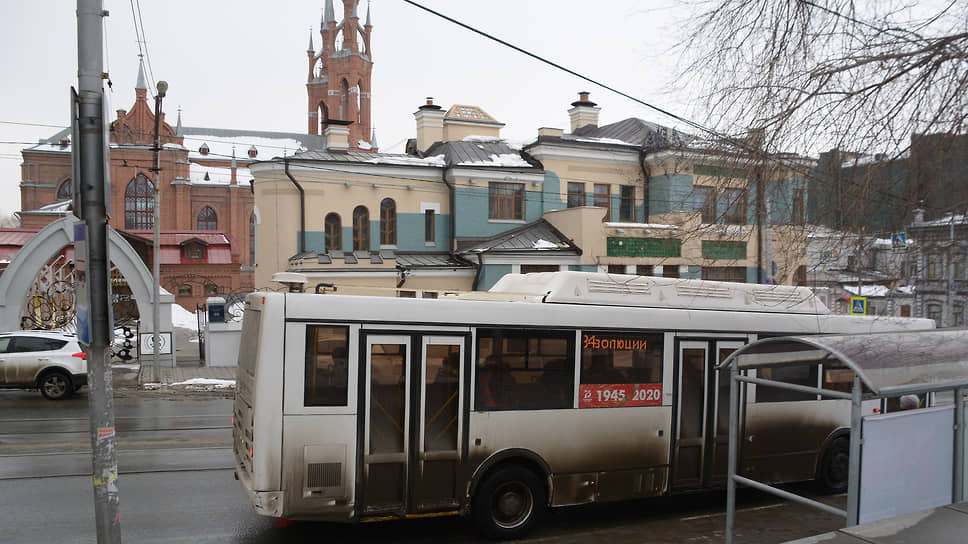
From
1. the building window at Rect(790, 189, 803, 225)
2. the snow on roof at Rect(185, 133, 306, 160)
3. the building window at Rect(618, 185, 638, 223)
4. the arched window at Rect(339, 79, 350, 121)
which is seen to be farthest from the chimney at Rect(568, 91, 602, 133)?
the arched window at Rect(339, 79, 350, 121)

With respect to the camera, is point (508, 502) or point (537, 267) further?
point (537, 267)

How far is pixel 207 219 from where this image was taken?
237 ft

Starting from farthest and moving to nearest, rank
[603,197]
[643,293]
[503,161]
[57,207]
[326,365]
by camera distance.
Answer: [57,207]
[603,197]
[503,161]
[643,293]
[326,365]

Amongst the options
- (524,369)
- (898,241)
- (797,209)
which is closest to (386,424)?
(524,369)

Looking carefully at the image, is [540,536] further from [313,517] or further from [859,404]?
[859,404]

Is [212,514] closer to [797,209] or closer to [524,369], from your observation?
[524,369]

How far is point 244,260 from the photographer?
7356 cm

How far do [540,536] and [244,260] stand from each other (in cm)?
7027

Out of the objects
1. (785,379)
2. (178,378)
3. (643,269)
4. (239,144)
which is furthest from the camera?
(239,144)

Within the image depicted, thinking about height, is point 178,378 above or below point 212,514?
below

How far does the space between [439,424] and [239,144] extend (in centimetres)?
8023

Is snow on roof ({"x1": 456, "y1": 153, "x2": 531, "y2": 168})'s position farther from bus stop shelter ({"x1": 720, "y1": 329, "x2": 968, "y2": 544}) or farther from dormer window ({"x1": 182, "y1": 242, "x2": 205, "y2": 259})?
dormer window ({"x1": 182, "y1": 242, "x2": 205, "y2": 259})

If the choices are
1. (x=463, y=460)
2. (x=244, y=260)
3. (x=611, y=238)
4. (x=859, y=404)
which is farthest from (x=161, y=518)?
(x=244, y=260)

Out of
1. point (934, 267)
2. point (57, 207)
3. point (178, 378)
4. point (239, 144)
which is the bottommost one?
point (178, 378)
